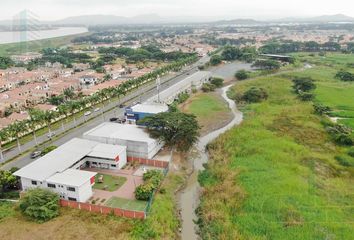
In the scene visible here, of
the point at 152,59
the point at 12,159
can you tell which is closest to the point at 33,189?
the point at 12,159

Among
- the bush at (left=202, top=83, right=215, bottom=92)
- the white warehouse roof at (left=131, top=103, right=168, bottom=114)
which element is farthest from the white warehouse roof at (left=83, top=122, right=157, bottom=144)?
the bush at (left=202, top=83, right=215, bottom=92)

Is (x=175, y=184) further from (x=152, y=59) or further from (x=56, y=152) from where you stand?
(x=152, y=59)

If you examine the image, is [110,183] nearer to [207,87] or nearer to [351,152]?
[351,152]

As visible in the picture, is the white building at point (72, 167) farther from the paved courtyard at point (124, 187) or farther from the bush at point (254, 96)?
the bush at point (254, 96)

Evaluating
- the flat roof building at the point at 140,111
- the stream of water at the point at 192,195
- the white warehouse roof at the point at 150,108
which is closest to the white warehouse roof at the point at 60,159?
the stream of water at the point at 192,195

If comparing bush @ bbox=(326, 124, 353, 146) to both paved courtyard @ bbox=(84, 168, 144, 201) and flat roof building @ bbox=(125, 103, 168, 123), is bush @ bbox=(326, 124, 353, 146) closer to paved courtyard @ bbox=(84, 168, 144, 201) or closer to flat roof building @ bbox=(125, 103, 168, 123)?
flat roof building @ bbox=(125, 103, 168, 123)

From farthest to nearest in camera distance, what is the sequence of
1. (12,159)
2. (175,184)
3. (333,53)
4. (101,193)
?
(333,53) < (12,159) < (175,184) < (101,193)

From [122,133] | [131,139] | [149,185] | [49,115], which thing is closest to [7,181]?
[149,185]
